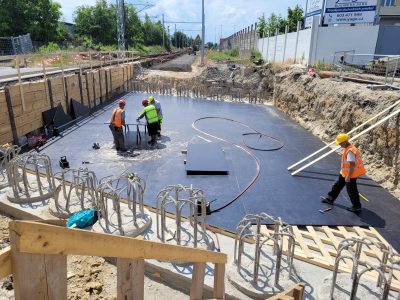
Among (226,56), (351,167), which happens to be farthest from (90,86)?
(226,56)

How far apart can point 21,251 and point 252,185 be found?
707 centimetres

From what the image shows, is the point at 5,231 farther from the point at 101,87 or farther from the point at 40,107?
the point at 101,87

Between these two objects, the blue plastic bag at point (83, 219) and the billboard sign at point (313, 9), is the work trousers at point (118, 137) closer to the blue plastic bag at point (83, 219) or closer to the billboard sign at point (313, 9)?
the blue plastic bag at point (83, 219)

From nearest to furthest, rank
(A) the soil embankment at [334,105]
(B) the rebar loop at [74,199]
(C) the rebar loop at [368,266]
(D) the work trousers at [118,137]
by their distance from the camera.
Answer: (C) the rebar loop at [368,266], (B) the rebar loop at [74,199], (A) the soil embankment at [334,105], (D) the work trousers at [118,137]

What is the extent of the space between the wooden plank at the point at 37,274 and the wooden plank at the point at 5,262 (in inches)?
0.6

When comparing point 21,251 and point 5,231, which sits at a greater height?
point 21,251

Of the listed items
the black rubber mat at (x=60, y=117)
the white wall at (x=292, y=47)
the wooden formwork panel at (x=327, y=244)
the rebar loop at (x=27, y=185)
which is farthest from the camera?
the white wall at (x=292, y=47)

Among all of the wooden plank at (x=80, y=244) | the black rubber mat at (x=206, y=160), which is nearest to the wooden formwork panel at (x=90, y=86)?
the black rubber mat at (x=206, y=160)

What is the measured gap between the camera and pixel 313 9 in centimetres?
2136

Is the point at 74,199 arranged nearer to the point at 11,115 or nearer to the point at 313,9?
the point at 11,115

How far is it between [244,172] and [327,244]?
3412mm

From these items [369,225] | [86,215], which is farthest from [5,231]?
Result: [369,225]

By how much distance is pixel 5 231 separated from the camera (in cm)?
591

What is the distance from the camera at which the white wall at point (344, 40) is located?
19141 mm
